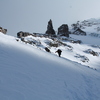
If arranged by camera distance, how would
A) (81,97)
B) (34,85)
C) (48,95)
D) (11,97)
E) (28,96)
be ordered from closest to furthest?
1. (11,97)
2. (28,96)
3. (48,95)
4. (34,85)
5. (81,97)

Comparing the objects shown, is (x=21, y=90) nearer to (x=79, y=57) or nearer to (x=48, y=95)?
(x=48, y=95)

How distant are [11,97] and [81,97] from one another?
4591 millimetres

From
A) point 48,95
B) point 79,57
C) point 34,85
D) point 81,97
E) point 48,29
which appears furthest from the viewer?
point 48,29

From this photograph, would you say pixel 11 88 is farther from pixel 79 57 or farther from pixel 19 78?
pixel 79 57

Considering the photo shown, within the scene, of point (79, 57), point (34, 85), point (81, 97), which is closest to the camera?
point (34, 85)

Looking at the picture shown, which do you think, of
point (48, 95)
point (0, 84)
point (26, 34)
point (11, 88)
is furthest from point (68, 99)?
point (26, 34)

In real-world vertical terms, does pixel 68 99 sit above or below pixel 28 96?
below

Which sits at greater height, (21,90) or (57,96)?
(21,90)

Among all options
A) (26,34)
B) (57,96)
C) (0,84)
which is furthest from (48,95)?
(26,34)

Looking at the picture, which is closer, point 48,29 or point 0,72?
point 0,72

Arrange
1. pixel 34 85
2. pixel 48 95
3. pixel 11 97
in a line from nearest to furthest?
pixel 11 97
pixel 48 95
pixel 34 85

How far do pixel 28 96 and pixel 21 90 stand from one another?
51 cm

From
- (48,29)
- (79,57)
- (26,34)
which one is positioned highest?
(48,29)

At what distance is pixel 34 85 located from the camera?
725 cm
